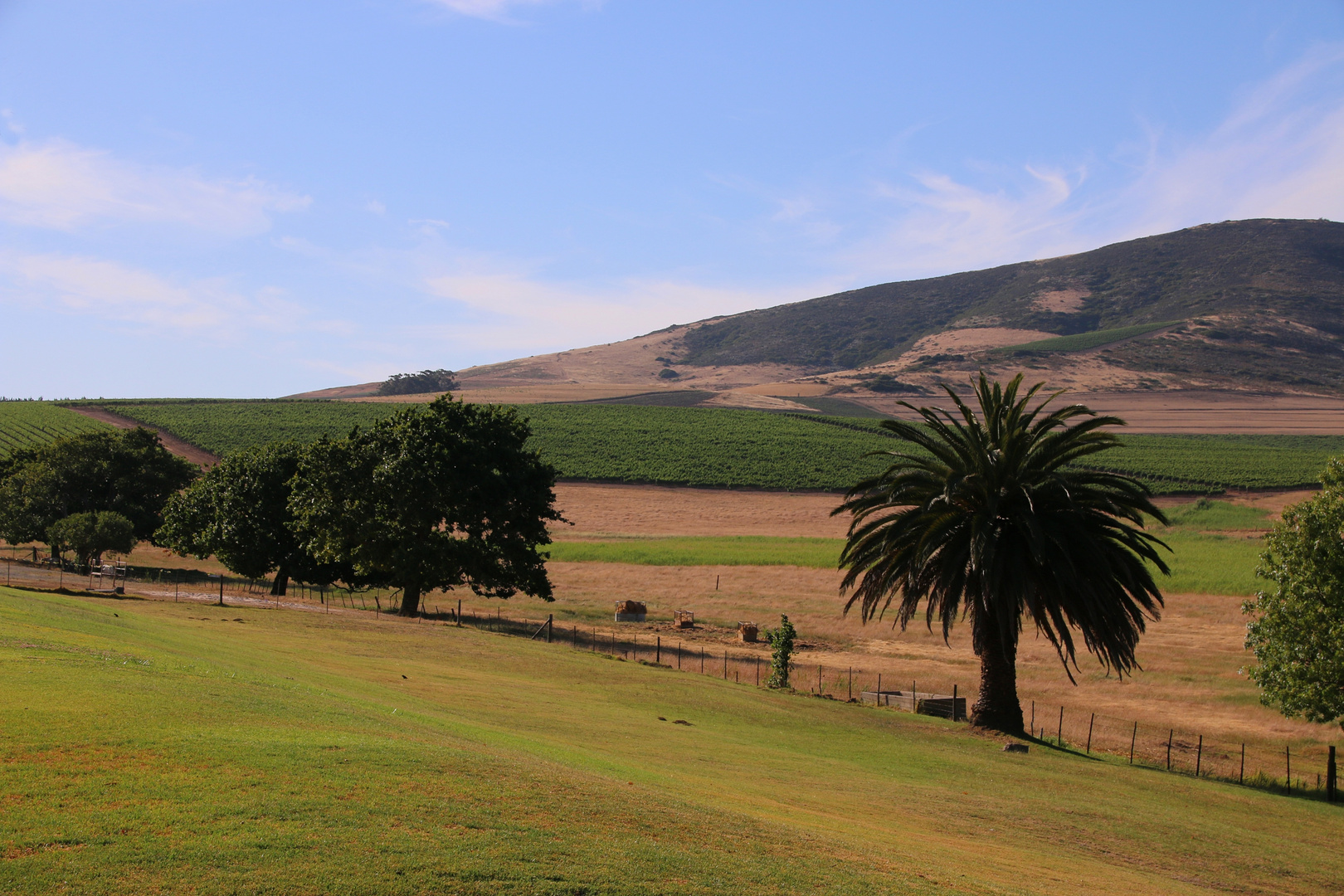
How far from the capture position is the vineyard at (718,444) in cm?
11600

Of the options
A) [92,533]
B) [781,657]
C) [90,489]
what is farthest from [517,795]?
[90,489]

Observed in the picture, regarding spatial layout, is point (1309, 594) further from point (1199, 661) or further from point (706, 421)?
point (706, 421)

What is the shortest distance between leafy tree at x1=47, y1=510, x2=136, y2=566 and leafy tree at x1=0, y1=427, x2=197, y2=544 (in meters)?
2.04

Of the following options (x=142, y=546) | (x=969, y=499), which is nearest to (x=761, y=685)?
(x=969, y=499)

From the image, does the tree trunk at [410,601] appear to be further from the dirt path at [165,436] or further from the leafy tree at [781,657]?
the dirt path at [165,436]

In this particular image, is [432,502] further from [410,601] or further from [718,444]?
[718,444]

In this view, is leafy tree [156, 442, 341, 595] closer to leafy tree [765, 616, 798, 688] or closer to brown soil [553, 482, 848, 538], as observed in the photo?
brown soil [553, 482, 848, 538]

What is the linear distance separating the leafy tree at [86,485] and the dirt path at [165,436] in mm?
38379

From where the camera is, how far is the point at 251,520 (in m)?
59.4

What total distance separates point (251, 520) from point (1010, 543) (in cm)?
4938

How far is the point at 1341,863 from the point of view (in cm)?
1766

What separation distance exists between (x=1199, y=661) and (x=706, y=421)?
381 feet

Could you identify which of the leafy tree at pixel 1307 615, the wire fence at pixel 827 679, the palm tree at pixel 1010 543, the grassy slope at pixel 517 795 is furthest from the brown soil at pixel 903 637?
the grassy slope at pixel 517 795

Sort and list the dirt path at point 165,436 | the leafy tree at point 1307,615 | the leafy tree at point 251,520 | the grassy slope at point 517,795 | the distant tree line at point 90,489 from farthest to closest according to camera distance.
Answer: the dirt path at point 165,436 → the distant tree line at point 90,489 → the leafy tree at point 251,520 → the leafy tree at point 1307,615 → the grassy slope at point 517,795
